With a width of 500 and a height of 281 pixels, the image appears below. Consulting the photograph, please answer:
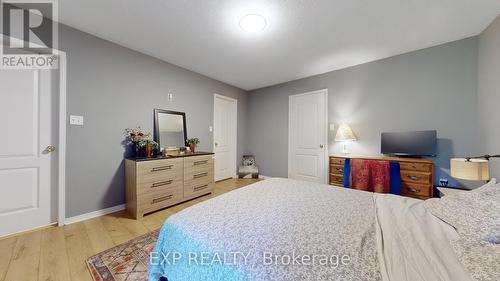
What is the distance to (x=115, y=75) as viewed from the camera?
8.39 ft

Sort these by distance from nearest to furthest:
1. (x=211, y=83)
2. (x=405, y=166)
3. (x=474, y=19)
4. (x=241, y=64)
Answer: (x=474, y=19) → (x=405, y=166) → (x=241, y=64) → (x=211, y=83)

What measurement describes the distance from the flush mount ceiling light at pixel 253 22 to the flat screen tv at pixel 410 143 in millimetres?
2549

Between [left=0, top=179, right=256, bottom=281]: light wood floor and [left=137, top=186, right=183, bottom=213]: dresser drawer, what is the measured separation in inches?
4.9

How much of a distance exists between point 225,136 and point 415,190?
3.59m

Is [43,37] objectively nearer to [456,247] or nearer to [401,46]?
[456,247]

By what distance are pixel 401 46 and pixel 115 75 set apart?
4.15 m

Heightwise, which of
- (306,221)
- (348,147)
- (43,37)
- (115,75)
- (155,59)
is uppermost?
(155,59)

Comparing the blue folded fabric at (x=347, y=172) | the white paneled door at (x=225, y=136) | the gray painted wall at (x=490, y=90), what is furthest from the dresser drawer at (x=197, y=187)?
the gray painted wall at (x=490, y=90)

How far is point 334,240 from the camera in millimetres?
813

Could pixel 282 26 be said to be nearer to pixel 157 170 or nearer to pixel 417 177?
pixel 157 170

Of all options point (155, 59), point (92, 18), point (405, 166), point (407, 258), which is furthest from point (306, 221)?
point (155, 59)

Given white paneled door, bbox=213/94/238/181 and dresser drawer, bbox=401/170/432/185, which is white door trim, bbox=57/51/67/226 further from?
dresser drawer, bbox=401/170/432/185

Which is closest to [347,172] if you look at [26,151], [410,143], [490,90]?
[410,143]

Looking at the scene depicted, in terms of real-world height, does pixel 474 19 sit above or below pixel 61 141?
above
